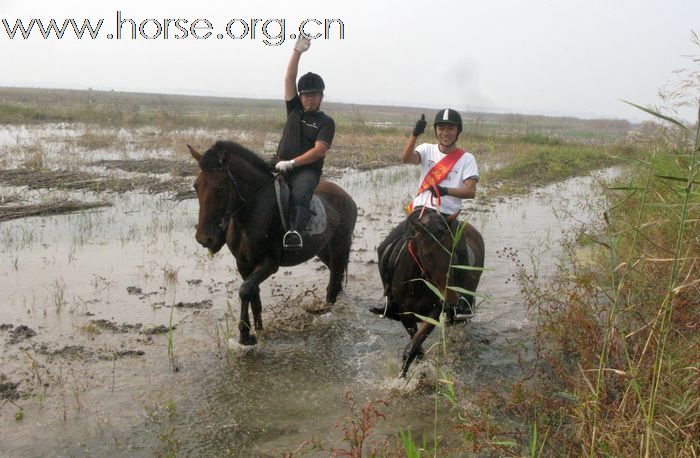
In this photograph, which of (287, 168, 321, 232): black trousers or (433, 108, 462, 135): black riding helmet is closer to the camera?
(433, 108, 462, 135): black riding helmet

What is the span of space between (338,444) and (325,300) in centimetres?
335

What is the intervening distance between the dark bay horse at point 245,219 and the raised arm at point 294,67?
0.81 m

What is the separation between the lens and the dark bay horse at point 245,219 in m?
5.25

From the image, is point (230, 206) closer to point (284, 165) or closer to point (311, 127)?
point (284, 165)

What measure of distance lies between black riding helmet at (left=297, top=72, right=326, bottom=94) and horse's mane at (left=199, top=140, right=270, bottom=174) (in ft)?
2.84

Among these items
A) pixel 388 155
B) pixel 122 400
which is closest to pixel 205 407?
pixel 122 400

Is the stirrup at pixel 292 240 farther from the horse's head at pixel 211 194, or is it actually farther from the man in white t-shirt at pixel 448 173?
the man in white t-shirt at pixel 448 173

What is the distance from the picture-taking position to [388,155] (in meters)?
24.3

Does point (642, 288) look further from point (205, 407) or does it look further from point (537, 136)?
point (537, 136)

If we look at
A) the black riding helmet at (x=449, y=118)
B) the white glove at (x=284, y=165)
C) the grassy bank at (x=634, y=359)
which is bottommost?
the grassy bank at (x=634, y=359)

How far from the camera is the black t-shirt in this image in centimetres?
605

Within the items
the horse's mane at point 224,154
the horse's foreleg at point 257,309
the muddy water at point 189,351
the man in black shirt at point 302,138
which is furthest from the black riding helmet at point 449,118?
the horse's foreleg at point 257,309

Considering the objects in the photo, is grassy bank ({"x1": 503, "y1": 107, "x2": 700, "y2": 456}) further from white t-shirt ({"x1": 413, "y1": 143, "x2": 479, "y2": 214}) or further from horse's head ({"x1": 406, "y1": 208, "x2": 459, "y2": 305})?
white t-shirt ({"x1": 413, "y1": 143, "x2": 479, "y2": 214})

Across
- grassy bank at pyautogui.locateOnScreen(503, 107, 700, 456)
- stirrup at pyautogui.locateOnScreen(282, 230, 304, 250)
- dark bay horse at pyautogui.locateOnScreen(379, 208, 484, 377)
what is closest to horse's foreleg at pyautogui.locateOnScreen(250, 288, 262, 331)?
stirrup at pyautogui.locateOnScreen(282, 230, 304, 250)
